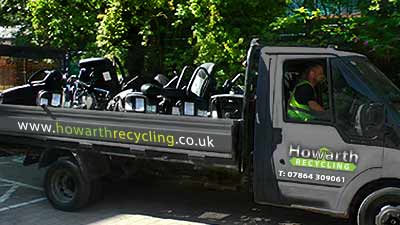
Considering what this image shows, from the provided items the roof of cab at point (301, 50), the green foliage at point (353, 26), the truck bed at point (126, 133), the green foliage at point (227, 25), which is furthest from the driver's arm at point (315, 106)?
the green foliage at point (227, 25)

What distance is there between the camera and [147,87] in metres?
6.23

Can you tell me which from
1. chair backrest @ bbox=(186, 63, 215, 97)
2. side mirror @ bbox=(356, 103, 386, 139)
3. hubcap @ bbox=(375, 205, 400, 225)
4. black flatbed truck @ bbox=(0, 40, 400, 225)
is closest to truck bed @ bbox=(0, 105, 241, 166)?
black flatbed truck @ bbox=(0, 40, 400, 225)

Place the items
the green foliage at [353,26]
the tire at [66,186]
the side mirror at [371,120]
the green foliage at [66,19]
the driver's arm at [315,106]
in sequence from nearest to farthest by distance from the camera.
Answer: the side mirror at [371,120]
the driver's arm at [315,106]
the tire at [66,186]
the green foliage at [353,26]
the green foliage at [66,19]

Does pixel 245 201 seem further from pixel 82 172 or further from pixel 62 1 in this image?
pixel 62 1

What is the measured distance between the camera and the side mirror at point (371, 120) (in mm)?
4508

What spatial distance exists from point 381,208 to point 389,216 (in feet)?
0.32

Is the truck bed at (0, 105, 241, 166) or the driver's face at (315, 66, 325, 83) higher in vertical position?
the driver's face at (315, 66, 325, 83)

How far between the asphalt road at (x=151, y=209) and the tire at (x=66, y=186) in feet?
0.38

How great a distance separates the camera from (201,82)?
6375mm

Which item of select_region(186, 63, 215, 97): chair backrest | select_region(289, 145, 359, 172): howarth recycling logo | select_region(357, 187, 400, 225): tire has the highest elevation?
select_region(186, 63, 215, 97): chair backrest

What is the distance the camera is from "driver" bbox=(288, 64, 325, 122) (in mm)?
4953

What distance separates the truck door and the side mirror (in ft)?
0.07

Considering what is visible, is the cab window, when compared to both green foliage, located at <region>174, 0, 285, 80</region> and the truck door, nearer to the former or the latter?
the truck door

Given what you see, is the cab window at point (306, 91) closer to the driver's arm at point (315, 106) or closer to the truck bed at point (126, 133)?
the driver's arm at point (315, 106)
